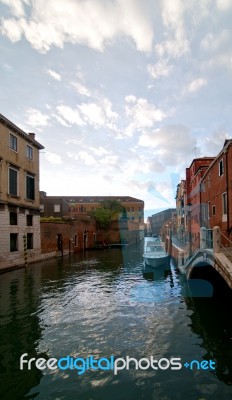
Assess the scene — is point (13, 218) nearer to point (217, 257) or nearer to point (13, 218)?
point (13, 218)

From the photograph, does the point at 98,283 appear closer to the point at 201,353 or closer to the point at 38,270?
the point at 38,270

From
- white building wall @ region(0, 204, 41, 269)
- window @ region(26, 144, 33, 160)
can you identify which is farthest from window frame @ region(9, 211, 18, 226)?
window @ region(26, 144, 33, 160)

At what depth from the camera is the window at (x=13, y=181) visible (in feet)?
69.5

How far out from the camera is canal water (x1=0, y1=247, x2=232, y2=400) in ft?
17.5

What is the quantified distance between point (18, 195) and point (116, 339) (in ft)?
58.2

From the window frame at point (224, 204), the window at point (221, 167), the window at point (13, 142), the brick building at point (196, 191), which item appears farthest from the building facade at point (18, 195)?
the window at point (221, 167)

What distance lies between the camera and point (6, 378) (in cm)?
568

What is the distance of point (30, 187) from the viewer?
2486 centimetres

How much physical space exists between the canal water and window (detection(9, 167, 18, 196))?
370 inches

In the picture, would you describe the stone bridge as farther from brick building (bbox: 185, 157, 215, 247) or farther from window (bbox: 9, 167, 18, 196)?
window (bbox: 9, 167, 18, 196)

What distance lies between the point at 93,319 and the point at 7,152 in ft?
54.2

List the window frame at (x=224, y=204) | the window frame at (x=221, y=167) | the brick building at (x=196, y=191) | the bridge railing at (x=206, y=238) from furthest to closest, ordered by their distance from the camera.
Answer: the brick building at (x=196, y=191)
the window frame at (x=221, y=167)
the window frame at (x=224, y=204)
the bridge railing at (x=206, y=238)

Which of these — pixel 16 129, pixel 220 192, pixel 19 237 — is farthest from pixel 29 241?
pixel 220 192

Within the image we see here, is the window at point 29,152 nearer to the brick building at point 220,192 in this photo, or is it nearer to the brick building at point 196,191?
the brick building at point 220,192
